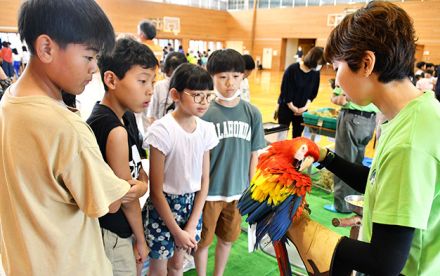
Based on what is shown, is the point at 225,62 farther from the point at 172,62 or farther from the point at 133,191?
the point at 172,62

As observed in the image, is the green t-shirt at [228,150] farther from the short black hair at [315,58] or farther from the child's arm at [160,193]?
the short black hair at [315,58]

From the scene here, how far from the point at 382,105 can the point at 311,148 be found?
33cm

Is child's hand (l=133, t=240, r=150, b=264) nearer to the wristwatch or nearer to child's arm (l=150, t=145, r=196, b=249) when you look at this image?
child's arm (l=150, t=145, r=196, b=249)

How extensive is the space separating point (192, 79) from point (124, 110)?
0.39 meters

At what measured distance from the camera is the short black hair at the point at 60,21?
764 mm

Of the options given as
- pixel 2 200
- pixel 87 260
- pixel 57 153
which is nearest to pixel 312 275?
pixel 87 260

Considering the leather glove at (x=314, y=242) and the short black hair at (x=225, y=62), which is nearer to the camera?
the leather glove at (x=314, y=242)

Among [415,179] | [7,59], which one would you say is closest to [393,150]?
[415,179]

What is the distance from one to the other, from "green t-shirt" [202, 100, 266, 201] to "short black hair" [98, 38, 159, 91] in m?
0.58

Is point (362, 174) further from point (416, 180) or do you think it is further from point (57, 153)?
point (57, 153)

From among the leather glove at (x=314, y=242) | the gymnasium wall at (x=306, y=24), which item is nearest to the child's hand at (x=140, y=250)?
the leather glove at (x=314, y=242)

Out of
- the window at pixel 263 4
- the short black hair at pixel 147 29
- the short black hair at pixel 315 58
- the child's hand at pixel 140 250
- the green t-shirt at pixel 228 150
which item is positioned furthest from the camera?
the window at pixel 263 4

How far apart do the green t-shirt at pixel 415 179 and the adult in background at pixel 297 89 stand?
3270mm

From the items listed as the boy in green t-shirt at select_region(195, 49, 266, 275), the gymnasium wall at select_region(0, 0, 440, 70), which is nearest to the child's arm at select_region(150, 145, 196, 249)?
the boy in green t-shirt at select_region(195, 49, 266, 275)
